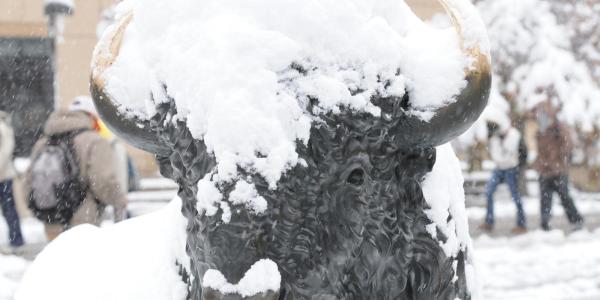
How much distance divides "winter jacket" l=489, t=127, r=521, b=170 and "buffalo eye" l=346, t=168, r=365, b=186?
930cm

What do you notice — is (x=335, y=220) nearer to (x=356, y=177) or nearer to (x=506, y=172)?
(x=356, y=177)

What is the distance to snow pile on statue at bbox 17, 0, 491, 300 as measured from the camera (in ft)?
5.60

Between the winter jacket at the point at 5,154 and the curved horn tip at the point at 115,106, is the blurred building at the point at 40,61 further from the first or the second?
the curved horn tip at the point at 115,106

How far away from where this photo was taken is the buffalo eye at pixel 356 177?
1917 millimetres

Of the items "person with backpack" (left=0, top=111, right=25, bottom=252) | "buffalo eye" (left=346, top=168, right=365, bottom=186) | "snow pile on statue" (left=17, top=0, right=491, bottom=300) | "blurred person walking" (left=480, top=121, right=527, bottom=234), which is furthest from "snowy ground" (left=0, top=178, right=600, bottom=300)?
"buffalo eye" (left=346, top=168, right=365, bottom=186)

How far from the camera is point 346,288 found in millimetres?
1958

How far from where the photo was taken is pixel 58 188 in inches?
256

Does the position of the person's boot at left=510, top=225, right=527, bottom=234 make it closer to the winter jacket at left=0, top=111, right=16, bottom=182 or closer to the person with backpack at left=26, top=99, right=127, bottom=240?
the person with backpack at left=26, top=99, right=127, bottom=240

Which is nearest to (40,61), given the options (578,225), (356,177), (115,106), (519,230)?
(519,230)

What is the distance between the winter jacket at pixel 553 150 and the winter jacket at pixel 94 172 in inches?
249

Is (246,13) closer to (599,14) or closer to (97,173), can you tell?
(97,173)

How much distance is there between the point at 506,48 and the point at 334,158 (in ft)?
A: 55.5

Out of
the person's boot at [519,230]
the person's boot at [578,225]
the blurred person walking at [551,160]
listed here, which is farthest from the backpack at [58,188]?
the person's boot at [578,225]

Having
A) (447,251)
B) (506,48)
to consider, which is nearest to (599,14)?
(506,48)
